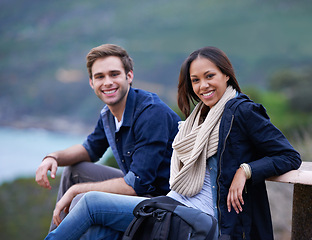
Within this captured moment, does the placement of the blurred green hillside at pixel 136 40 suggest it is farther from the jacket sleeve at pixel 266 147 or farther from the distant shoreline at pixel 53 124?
the jacket sleeve at pixel 266 147

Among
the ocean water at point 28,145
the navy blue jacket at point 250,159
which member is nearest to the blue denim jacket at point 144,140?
Result: the navy blue jacket at point 250,159

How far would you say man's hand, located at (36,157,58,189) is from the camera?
2.96m

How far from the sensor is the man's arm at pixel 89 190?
2.62 meters

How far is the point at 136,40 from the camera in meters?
11.3

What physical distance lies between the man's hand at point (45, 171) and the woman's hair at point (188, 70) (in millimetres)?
1128

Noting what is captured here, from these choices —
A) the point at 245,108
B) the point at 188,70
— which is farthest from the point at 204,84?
the point at 245,108

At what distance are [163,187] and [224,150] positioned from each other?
84cm

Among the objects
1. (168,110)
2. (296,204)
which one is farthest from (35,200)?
(296,204)

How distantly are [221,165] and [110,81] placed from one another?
1.15m

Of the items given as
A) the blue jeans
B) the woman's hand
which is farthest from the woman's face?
the blue jeans

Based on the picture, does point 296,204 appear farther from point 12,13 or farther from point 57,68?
point 12,13

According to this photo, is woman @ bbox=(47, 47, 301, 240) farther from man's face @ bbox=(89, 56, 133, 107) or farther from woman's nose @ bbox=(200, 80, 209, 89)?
man's face @ bbox=(89, 56, 133, 107)

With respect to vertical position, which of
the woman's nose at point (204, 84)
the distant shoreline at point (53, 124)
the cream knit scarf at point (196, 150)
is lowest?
the distant shoreline at point (53, 124)

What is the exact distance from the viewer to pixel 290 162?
2.01 metres
